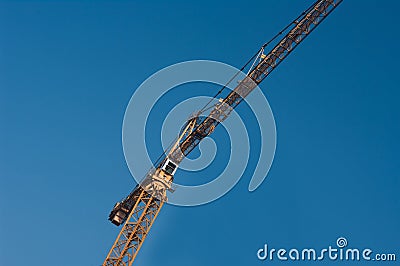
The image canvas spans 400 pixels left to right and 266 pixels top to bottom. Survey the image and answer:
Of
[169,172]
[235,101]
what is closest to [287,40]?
[235,101]

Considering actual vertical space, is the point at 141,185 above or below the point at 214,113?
below

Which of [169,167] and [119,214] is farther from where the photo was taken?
[119,214]

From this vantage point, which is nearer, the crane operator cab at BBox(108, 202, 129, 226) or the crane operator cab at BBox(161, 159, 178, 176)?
the crane operator cab at BBox(161, 159, 178, 176)

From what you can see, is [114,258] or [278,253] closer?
[278,253]

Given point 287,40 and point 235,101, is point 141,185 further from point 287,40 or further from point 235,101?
point 287,40

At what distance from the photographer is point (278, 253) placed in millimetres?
44875

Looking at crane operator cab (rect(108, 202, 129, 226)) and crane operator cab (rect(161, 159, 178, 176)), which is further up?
crane operator cab (rect(161, 159, 178, 176))

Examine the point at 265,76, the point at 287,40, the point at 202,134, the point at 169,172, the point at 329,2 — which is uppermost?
the point at 329,2

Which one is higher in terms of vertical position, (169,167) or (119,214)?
(169,167)

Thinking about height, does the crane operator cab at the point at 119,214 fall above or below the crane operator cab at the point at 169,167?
below

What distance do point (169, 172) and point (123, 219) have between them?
684cm

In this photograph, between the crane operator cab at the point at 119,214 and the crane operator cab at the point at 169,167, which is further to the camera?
the crane operator cab at the point at 119,214

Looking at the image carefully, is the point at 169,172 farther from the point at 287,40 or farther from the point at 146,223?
the point at 287,40

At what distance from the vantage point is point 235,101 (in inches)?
2084
